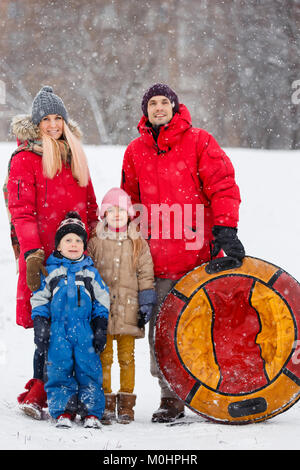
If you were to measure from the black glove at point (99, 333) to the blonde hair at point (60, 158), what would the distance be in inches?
36.5

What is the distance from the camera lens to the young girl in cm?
321

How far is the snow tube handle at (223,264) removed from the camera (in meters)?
3.16

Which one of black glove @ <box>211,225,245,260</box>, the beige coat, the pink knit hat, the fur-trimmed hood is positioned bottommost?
the beige coat

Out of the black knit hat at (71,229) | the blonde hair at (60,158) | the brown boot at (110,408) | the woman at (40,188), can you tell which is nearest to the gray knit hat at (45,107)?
the woman at (40,188)

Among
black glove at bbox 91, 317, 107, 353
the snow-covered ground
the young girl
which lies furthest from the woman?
the snow-covered ground

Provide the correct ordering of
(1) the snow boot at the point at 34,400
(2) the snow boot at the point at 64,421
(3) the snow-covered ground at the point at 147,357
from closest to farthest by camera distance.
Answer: (3) the snow-covered ground at the point at 147,357
(2) the snow boot at the point at 64,421
(1) the snow boot at the point at 34,400

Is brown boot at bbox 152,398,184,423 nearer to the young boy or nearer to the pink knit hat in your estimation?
the young boy

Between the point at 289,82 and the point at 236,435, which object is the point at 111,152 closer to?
the point at 289,82

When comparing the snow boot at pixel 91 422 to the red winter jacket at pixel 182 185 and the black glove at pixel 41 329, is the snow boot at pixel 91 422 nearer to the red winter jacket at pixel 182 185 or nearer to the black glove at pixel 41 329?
the black glove at pixel 41 329

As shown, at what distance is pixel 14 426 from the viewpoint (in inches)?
108

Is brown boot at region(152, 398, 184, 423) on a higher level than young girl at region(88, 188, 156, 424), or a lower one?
lower

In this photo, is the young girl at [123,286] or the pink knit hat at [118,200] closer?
the young girl at [123,286]

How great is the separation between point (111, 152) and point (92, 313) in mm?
8033
